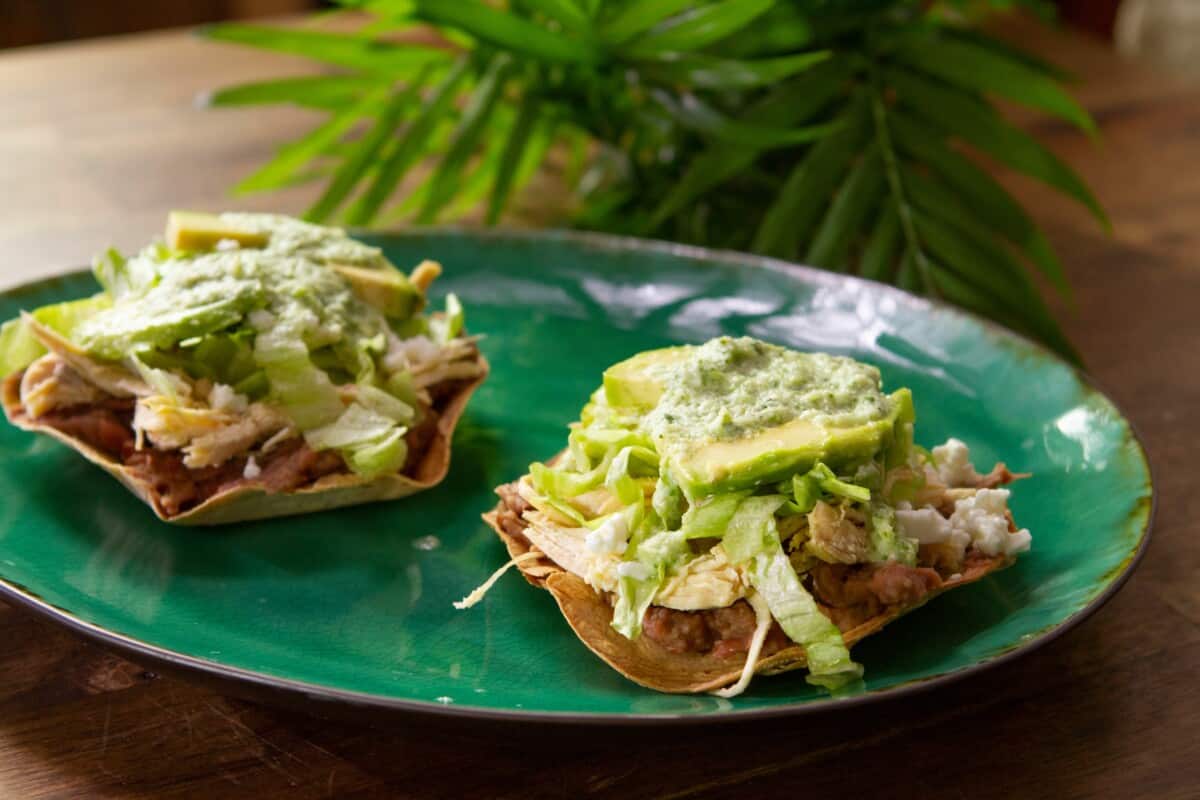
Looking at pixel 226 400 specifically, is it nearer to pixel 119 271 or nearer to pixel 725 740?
pixel 119 271

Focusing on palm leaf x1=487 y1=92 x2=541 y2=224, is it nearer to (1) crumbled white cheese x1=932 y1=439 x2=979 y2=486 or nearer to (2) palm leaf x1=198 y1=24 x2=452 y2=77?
(2) palm leaf x1=198 y1=24 x2=452 y2=77

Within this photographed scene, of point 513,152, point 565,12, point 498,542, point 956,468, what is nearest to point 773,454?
point 956,468

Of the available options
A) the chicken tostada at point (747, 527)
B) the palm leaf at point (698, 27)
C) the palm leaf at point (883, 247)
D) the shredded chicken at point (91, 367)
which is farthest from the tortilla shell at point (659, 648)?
the palm leaf at point (698, 27)

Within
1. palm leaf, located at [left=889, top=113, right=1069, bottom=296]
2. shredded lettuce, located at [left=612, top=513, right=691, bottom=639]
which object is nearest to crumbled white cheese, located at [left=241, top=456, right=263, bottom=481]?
shredded lettuce, located at [left=612, top=513, right=691, bottom=639]

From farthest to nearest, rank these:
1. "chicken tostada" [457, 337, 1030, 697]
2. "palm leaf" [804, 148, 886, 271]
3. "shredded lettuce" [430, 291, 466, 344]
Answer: "palm leaf" [804, 148, 886, 271]
"shredded lettuce" [430, 291, 466, 344]
"chicken tostada" [457, 337, 1030, 697]

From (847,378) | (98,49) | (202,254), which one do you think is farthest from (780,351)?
(98,49)
